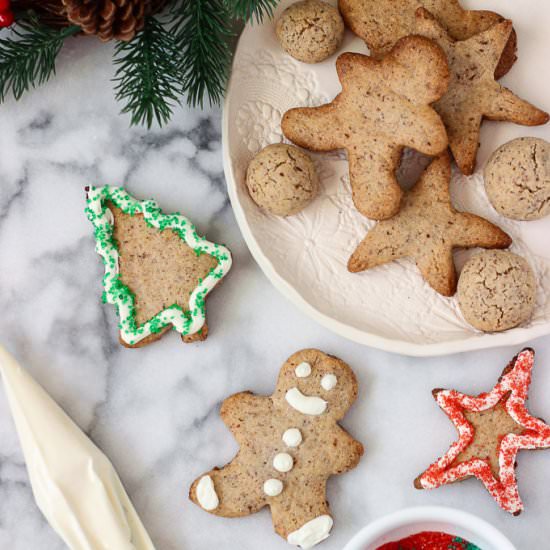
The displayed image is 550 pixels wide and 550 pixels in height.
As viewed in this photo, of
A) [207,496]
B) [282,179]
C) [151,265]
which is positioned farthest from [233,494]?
[282,179]

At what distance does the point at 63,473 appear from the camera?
1.27 m

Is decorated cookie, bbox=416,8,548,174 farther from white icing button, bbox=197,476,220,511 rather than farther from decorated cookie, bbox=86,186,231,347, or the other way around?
white icing button, bbox=197,476,220,511

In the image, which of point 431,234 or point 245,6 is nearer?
point 245,6

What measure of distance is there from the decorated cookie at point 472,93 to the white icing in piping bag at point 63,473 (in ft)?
2.51

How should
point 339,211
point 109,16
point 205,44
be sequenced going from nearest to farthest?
point 109,16 → point 205,44 → point 339,211

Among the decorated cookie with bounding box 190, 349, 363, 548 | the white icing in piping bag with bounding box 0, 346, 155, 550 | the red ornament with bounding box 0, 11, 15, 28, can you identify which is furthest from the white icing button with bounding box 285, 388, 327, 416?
the red ornament with bounding box 0, 11, 15, 28

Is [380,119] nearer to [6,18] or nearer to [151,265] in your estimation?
[151,265]

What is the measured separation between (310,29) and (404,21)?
0.51 feet

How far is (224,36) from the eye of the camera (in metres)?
1.29

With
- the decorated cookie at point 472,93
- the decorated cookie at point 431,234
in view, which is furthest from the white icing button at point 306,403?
the decorated cookie at point 472,93

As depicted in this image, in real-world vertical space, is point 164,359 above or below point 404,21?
below

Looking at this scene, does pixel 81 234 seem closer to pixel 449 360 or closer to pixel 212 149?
pixel 212 149

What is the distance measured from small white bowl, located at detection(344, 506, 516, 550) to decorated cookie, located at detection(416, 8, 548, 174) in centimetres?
53

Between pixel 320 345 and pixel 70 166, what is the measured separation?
20.7 inches
